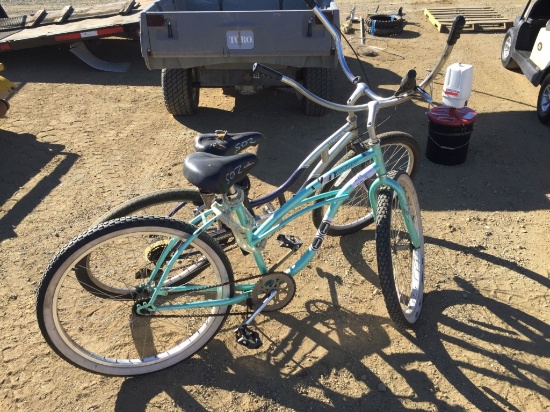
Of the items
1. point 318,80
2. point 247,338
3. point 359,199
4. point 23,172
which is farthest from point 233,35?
point 247,338

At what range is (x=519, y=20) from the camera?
22.5 feet

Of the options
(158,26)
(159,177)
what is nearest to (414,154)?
(159,177)

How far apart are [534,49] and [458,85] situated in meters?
2.58

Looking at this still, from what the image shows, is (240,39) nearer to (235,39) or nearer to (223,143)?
(235,39)

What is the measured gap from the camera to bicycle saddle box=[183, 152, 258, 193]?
2281 mm

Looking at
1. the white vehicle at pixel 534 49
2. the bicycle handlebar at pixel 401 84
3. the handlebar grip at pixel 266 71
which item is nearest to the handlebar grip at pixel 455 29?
the bicycle handlebar at pixel 401 84

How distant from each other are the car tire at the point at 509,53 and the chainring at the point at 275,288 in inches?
234

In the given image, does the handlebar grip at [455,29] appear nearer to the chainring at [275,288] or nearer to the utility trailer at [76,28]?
the chainring at [275,288]

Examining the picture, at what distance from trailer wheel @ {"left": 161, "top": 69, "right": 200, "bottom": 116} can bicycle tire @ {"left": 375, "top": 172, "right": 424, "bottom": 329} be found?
3.30m

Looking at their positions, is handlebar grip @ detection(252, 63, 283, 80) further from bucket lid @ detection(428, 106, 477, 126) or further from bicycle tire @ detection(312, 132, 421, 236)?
bucket lid @ detection(428, 106, 477, 126)

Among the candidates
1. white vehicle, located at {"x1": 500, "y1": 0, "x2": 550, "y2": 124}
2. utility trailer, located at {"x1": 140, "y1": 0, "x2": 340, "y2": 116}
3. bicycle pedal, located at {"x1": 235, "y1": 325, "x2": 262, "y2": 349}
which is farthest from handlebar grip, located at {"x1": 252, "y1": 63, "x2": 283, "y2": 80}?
white vehicle, located at {"x1": 500, "y1": 0, "x2": 550, "y2": 124}

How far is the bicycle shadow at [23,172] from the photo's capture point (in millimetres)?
4248

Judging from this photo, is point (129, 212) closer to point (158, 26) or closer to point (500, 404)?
point (500, 404)

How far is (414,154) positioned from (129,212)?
2263 millimetres
